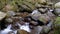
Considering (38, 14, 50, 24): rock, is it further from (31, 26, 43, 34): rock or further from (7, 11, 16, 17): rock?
(7, 11, 16, 17): rock

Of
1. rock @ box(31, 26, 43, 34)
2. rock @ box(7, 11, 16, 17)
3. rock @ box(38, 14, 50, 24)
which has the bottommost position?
rock @ box(31, 26, 43, 34)

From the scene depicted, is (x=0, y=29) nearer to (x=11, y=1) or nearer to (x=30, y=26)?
(x=30, y=26)

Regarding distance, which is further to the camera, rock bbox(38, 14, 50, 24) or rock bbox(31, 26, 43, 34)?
rock bbox(38, 14, 50, 24)

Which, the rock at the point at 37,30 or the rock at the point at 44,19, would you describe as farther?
the rock at the point at 44,19

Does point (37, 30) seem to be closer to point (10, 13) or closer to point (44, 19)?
point (44, 19)

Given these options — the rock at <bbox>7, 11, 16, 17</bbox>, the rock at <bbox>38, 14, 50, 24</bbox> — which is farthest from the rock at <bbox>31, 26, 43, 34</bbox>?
the rock at <bbox>7, 11, 16, 17</bbox>

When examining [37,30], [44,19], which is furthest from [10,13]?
[37,30]

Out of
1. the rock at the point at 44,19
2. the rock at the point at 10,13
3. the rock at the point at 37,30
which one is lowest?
the rock at the point at 37,30

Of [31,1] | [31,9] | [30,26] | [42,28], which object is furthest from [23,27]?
[31,1]

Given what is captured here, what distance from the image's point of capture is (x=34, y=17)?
6.29 m

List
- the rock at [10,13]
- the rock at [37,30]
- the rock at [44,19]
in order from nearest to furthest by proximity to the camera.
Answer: the rock at [37,30]
the rock at [44,19]
the rock at [10,13]

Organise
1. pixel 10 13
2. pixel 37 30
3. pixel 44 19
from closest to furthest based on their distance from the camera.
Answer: pixel 37 30 < pixel 44 19 < pixel 10 13

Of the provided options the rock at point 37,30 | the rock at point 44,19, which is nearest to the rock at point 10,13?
the rock at point 44,19

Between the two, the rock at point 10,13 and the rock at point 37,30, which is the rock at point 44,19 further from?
the rock at point 10,13
